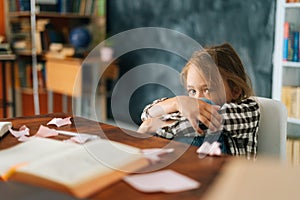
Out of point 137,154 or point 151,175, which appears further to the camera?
point 137,154

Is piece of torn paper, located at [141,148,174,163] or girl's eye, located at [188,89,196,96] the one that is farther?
A: girl's eye, located at [188,89,196,96]

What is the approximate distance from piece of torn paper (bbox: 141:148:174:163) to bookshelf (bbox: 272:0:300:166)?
203 cm

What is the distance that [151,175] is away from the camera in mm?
913

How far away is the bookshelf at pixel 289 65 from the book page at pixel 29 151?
84.1 inches

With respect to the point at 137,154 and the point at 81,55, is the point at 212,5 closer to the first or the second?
the point at 81,55

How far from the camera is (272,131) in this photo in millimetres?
1447

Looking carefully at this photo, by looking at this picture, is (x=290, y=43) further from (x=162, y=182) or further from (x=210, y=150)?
(x=162, y=182)

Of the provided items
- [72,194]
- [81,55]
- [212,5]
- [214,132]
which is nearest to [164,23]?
[212,5]

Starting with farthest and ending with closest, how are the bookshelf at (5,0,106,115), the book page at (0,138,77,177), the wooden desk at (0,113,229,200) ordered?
the bookshelf at (5,0,106,115) → the book page at (0,138,77,177) → the wooden desk at (0,113,229,200)

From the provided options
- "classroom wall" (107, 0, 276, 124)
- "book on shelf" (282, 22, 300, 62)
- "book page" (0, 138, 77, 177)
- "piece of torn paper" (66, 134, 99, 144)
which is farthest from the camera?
"classroom wall" (107, 0, 276, 124)

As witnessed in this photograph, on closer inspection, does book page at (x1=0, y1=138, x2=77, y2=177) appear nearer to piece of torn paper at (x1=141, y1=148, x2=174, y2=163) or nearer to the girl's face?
piece of torn paper at (x1=141, y1=148, x2=174, y2=163)

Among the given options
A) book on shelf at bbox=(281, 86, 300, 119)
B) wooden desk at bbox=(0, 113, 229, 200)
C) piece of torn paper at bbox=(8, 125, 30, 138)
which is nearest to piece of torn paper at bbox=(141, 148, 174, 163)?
wooden desk at bbox=(0, 113, 229, 200)

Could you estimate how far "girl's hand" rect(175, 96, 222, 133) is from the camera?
4.02 feet

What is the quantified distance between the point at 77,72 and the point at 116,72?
499 mm
